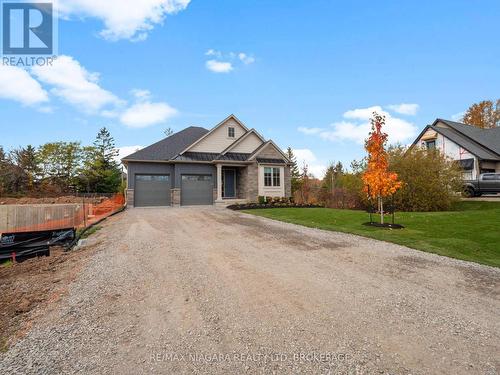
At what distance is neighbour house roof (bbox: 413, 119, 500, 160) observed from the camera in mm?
25016

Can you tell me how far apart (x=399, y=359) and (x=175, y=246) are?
6253 millimetres

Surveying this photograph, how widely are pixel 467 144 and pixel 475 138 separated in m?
2.24

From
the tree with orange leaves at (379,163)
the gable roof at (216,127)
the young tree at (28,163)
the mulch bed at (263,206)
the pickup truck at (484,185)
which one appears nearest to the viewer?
the tree with orange leaves at (379,163)

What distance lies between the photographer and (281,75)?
59.6 feet

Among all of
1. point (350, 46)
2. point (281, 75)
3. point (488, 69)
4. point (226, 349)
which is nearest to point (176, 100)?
point (281, 75)

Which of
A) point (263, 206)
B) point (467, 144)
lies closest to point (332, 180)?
point (263, 206)

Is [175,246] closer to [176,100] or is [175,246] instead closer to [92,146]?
[176,100]

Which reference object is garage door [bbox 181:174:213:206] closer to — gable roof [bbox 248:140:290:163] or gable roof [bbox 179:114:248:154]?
gable roof [bbox 179:114:248:154]

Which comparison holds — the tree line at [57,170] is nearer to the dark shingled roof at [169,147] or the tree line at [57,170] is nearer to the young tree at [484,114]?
the dark shingled roof at [169,147]

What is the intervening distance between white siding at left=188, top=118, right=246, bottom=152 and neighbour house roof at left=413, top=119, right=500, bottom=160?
67.3ft

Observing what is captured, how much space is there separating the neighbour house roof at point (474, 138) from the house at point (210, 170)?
17.5 m

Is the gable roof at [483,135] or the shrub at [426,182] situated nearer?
the shrub at [426,182]

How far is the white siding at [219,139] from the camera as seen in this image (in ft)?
76.0

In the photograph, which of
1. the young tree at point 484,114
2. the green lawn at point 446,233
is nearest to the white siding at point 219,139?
the green lawn at point 446,233
